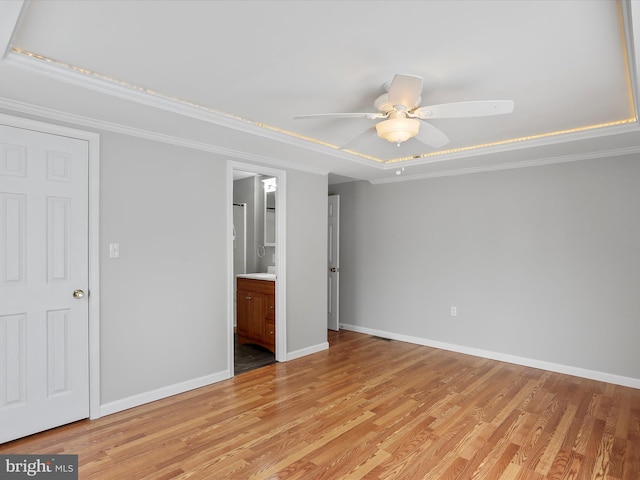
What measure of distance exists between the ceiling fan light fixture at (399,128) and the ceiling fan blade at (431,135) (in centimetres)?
7

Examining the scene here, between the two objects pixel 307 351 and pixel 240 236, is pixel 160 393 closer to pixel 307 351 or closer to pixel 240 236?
pixel 307 351

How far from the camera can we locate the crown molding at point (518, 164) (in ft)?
12.0

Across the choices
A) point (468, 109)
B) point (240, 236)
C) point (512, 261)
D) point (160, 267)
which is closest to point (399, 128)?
point (468, 109)

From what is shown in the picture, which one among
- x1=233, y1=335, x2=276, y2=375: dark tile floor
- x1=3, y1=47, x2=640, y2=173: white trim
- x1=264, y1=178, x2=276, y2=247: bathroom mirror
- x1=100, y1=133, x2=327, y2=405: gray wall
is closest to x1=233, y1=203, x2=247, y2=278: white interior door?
x1=264, y1=178, x2=276, y2=247: bathroom mirror

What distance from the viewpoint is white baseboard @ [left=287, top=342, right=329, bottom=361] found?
439 cm

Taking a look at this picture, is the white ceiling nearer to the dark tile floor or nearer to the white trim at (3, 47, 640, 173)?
the white trim at (3, 47, 640, 173)

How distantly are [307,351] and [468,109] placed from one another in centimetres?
337

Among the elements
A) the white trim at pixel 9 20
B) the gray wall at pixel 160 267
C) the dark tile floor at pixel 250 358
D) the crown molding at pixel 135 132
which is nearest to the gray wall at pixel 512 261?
the dark tile floor at pixel 250 358

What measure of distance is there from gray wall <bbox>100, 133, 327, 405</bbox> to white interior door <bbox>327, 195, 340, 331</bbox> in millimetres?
2287

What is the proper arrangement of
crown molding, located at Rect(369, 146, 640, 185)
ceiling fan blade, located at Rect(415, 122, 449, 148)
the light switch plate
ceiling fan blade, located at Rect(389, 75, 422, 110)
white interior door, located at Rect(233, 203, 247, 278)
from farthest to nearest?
1. white interior door, located at Rect(233, 203, 247, 278)
2. crown molding, located at Rect(369, 146, 640, 185)
3. the light switch plate
4. ceiling fan blade, located at Rect(415, 122, 449, 148)
5. ceiling fan blade, located at Rect(389, 75, 422, 110)

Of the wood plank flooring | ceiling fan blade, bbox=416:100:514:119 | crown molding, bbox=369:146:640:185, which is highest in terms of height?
crown molding, bbox=369:146:640:185

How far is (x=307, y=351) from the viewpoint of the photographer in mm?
4586

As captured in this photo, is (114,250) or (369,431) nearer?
(369,431)

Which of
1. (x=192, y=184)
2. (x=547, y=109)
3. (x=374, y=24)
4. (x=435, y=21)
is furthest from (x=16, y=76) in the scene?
(x=547, y=109)
